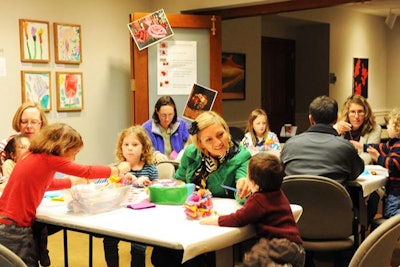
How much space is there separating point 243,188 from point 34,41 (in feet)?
10.0

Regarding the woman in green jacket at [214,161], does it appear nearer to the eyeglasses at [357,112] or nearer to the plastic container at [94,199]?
the plastic container at [94,199]

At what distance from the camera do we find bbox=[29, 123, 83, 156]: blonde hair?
2377 millimetres

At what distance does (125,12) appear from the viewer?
5.51 m

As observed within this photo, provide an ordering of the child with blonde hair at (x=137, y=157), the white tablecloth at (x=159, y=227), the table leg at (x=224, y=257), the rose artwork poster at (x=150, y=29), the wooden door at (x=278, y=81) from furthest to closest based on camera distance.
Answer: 1. the wooden door at (x=278, y=81)
2. the rose artwork poster at (x=150, y=29)
3. the child with blonde hair at (x=137, y=157)
4. the table leg at (x=224, y=257)
5. the white tablecloth at (x=159, y=227)

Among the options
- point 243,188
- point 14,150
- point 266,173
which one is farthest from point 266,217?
point 14,150

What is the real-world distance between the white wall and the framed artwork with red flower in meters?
0.05

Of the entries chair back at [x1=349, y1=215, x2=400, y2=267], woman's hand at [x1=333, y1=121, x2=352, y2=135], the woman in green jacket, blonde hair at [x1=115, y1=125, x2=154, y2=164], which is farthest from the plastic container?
woman's hand at [x1=333, y1=121, x2=352, y2=135]

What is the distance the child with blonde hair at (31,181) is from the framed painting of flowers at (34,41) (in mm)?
2474

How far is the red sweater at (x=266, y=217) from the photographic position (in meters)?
2.06

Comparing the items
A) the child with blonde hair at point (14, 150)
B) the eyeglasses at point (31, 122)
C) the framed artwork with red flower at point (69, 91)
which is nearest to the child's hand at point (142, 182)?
the child with blonde hair at point (14, 150)

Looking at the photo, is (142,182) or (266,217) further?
(142,182)

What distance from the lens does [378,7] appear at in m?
8.19

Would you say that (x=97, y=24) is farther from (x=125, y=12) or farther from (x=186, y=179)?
(x=186, y=179)

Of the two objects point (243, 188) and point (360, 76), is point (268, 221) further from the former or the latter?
point (360, 76)
